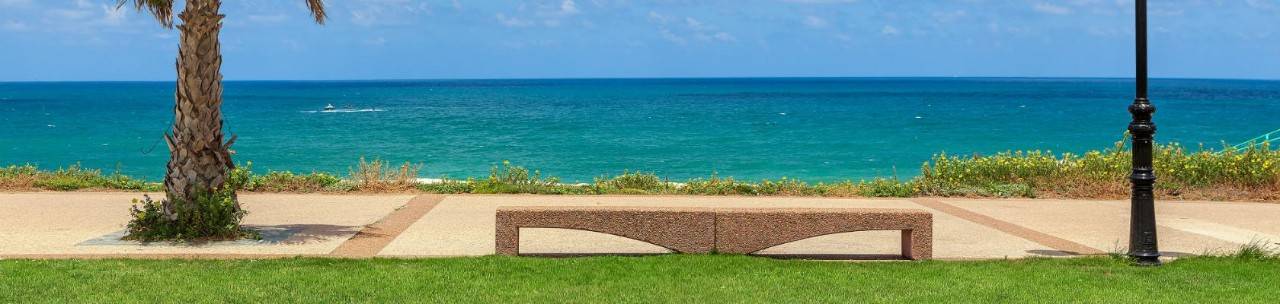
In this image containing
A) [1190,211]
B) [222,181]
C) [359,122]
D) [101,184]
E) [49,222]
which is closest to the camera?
[222,181]

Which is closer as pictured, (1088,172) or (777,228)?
(777,228)

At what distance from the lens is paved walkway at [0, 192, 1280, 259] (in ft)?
32.5

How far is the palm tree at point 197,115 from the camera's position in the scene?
989 cm

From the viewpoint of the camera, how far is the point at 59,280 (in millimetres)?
7852

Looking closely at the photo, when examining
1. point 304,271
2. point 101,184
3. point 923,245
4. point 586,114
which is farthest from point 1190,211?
point 586,114

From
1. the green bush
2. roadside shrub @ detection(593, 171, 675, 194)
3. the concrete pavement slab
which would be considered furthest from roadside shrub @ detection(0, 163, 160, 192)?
the concrete pavement slab

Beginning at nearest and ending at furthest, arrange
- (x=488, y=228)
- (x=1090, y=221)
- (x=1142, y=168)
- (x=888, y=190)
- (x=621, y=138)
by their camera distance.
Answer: (x=1142, y=168) → (x=488, y=228) → (x=1090, y=221) → (x=888, y=190) → (x=621, y=138)

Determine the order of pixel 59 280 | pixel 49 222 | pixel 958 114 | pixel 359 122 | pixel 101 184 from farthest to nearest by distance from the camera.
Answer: pixel 958 114, pixel 359 122, pixel 101 184, pixel 49 222, pixel 59 280

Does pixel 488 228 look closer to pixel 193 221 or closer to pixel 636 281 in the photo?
pixel 193 221

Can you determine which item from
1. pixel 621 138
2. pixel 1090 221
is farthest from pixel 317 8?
pixel 621 138

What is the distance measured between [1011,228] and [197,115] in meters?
7.82

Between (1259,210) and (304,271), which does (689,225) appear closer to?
(304,271)

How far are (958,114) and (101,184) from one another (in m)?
68.0

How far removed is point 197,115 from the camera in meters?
9.99
